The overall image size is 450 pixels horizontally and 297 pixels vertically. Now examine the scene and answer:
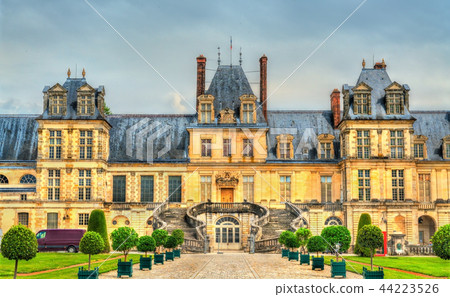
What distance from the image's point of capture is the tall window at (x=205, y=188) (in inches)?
2084

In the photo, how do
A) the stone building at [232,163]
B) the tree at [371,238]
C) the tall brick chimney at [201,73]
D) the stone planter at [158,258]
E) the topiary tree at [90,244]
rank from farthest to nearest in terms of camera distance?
1. the tall brick chimney at [201,73]
2. the stone building at [232,163]
3. the stone planter at [158,258]
4. the tree at [371,238]
5. the topiary tree at [90,244]

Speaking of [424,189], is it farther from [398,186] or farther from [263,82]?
[263,82]

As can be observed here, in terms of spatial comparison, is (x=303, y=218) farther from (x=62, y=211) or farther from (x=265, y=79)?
(x=62, y=211)

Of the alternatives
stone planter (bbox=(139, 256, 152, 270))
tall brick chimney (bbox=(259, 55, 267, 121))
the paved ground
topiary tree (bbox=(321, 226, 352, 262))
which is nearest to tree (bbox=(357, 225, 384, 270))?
the paved ground

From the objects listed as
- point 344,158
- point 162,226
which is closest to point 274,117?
point 344,158

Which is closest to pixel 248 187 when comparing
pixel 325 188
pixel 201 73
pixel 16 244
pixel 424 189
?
pixel 325 188

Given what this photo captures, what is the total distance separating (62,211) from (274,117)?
2035cm

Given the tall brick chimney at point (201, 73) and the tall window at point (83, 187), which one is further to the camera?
the tall brick chimney at point (201, 73)

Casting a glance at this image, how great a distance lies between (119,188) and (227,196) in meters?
9.18

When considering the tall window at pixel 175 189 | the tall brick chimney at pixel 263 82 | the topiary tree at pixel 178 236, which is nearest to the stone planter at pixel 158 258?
the topiary tree at pixel 178 236

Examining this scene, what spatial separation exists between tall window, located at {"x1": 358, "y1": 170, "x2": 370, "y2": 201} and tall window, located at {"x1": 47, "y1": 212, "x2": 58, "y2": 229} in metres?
24.4

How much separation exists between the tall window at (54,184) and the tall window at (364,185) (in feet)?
79.3

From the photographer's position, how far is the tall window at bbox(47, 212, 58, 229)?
50.1 metres

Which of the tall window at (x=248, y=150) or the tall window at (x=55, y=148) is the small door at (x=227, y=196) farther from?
the tall window at (x=55, y=148)
